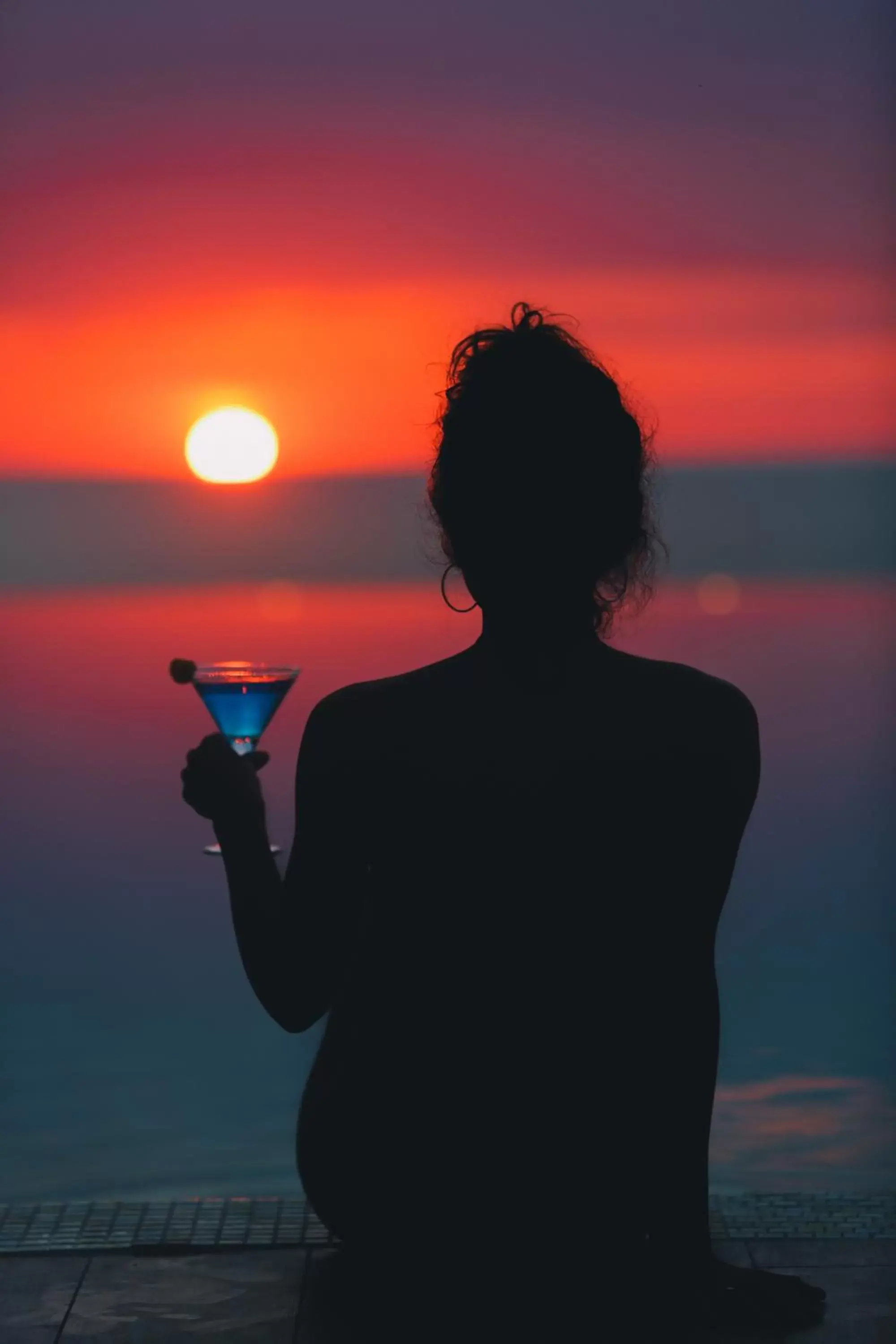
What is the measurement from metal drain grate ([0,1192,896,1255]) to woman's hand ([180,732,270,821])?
0.89 meters

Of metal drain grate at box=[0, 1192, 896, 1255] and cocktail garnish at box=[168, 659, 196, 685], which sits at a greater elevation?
cocktail garnish at box=[168, 659, 196, 685]

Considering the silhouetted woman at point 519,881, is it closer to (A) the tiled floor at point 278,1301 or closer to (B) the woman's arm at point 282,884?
(B) the woman's arm at point 282,884

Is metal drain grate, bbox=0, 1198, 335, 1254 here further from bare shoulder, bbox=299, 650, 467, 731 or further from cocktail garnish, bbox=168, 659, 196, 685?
bare shoulder, bbox=299, 650, 467, 731

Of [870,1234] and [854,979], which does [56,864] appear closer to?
[854,979]

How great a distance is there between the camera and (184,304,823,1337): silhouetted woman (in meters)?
1.36

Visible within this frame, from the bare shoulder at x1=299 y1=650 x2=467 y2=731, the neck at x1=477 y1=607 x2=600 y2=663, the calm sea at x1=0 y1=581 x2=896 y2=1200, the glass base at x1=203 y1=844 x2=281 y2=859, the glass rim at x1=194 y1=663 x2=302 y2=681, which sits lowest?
the calm sea at x1=0 y1=581 x2=896 y2=1200

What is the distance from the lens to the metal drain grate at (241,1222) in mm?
1994

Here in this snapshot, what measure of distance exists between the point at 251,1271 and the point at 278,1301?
10 centimetres

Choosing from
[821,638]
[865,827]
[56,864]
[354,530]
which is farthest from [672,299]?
[354,530]

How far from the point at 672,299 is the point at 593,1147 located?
3.18m

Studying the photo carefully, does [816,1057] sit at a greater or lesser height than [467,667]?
lesser

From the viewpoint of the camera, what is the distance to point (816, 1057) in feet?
11.6

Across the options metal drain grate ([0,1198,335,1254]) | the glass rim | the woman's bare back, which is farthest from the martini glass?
metal drain grate ([0,1198,335,1254])

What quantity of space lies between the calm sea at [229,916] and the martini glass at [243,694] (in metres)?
0.30
